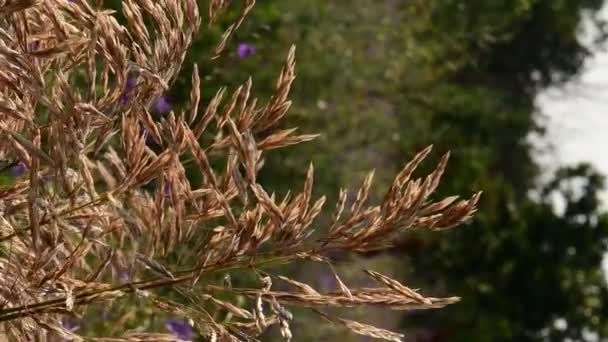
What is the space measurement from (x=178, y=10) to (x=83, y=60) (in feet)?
0.68

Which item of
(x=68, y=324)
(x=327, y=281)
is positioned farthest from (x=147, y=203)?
(x=327, y=281)

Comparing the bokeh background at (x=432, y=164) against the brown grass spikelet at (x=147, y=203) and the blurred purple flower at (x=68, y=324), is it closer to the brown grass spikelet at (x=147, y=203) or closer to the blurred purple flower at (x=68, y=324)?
the blurred purple flower at (x=68, y=324)

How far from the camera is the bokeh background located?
698 cm

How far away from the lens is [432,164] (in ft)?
26.9

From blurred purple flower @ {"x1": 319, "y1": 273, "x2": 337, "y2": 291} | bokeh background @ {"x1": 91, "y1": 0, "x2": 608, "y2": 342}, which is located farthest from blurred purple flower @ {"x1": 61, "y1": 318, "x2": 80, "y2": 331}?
blurred purple flower @ {"x1": 319, "y1": 273, "x2": 337, "y2": 291}

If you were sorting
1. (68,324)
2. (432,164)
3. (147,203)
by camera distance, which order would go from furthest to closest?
(432,164)
(68,324)
(147,203)

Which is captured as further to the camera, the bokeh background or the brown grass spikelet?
the bokeh background

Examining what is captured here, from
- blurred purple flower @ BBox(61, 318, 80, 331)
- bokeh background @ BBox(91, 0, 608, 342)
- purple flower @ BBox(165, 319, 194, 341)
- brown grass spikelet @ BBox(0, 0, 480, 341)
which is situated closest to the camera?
brown grass spikelet @ BBox(0, 0, 480, 341)

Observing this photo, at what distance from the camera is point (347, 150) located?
24.5ft

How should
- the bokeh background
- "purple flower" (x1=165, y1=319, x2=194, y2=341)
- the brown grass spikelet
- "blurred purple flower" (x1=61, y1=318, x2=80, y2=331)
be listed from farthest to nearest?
the bokeh background
"purple flower" (x1=165, y1=319, x2=194, y2=341)
"blurred purple flower" (x1=61, y1=318, x2=80, y2=331)
the brown grass spikelet

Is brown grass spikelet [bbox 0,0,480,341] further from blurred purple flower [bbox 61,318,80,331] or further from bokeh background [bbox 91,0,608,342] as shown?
bokeh background [bbox 91,0,608,342]

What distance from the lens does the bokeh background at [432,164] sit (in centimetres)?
698

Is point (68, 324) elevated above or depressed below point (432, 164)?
above

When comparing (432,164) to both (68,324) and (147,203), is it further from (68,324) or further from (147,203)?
(147,203)
